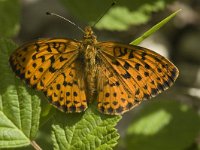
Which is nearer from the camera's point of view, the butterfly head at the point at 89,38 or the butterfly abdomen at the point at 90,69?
the butterfly abdomen at the point at 90,69

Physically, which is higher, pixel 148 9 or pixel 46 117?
pixel 148 9

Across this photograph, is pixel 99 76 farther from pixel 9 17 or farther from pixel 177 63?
pixel 177 63

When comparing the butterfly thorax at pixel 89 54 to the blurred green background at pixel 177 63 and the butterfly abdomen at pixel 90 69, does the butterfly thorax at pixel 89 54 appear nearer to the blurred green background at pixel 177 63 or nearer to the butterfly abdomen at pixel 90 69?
the butterfly abdomen at pixel 90 69

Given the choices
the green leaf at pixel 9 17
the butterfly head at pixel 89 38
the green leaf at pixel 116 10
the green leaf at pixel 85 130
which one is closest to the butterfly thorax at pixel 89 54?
the butterfly head at pixel 89 38

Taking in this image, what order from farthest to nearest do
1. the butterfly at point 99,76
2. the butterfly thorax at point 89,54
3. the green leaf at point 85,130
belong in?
the butterfly thorax at point 89,54, the butterfly at point 99,76, the green leaf at point 85,130

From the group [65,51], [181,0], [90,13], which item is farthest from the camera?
[181,0]

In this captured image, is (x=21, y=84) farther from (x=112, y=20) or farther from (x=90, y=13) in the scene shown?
(x=112, y=20)

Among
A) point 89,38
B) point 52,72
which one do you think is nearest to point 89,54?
point 89,38

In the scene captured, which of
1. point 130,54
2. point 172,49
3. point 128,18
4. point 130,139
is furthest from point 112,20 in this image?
point 172,49
